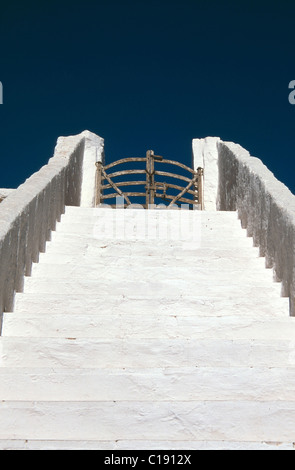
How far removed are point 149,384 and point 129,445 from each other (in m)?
0.52

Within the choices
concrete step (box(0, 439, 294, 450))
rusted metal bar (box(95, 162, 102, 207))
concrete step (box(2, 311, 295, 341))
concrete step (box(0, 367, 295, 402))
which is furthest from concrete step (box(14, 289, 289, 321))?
rusted metal bar (box(95, 162, 102, 207))

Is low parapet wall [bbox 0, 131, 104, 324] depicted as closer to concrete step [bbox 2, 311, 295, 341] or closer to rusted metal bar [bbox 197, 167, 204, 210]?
concrete step [bbox 2, 311, 295, 341]

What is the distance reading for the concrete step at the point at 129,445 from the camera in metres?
2.37

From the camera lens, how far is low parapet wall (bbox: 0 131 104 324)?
143 inches

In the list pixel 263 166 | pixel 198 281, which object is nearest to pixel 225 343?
pixel 198 281

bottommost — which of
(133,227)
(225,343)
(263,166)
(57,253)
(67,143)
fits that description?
(225,343)

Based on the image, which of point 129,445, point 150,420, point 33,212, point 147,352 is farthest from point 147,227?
point 129,445

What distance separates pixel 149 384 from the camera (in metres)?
2.89

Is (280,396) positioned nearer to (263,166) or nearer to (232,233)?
(232,233)

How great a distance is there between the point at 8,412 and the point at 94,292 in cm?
148

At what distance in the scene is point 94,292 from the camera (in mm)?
3998

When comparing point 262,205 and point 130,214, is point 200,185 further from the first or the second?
point 262,205

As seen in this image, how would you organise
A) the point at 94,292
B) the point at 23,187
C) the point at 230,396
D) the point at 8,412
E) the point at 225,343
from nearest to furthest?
the point at 8,412 → the point at 230,396 → the point at 225,343 → the point at 94,292 → the point at 23,187

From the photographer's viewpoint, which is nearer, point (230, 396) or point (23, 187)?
point (230, 396)
